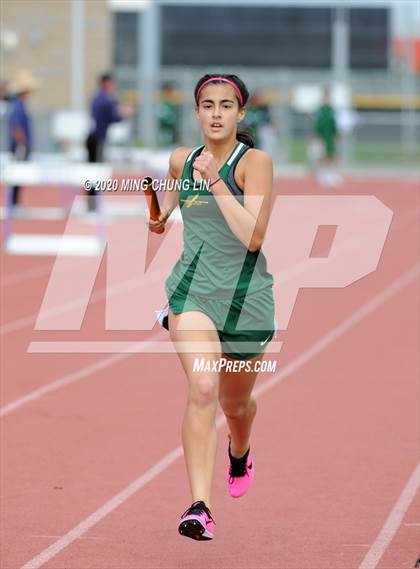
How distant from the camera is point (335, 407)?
32.0ft

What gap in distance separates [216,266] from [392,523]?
1508mm

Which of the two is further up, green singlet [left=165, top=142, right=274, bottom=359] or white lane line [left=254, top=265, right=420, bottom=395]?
white lane line [left=254, top=265, right=420, bottom=395]

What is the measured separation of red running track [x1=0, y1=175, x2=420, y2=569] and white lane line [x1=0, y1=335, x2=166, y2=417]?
0.02m

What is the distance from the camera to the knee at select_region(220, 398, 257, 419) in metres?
6.47

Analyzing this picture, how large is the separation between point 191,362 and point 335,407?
3847 mm

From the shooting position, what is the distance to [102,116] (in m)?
23.9

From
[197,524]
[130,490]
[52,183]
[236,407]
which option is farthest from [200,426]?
[52,183]

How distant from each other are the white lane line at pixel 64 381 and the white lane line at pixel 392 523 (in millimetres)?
2700

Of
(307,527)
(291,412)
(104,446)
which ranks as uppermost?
(291,412)

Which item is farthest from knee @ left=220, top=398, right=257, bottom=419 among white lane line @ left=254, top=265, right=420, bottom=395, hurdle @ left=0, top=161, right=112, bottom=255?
hurdle @ left=0, top=161, right=112, bottom=255

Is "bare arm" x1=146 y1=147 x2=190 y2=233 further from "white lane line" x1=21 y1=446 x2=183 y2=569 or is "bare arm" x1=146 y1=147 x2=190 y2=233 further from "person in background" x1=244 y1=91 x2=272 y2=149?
"person in background" x1=244 y1=91 x2=272 y2=149

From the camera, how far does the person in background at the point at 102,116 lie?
23734 mm

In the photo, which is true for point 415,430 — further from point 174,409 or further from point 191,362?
point 191,362

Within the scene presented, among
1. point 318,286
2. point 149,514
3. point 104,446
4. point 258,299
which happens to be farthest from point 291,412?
point 318,286
